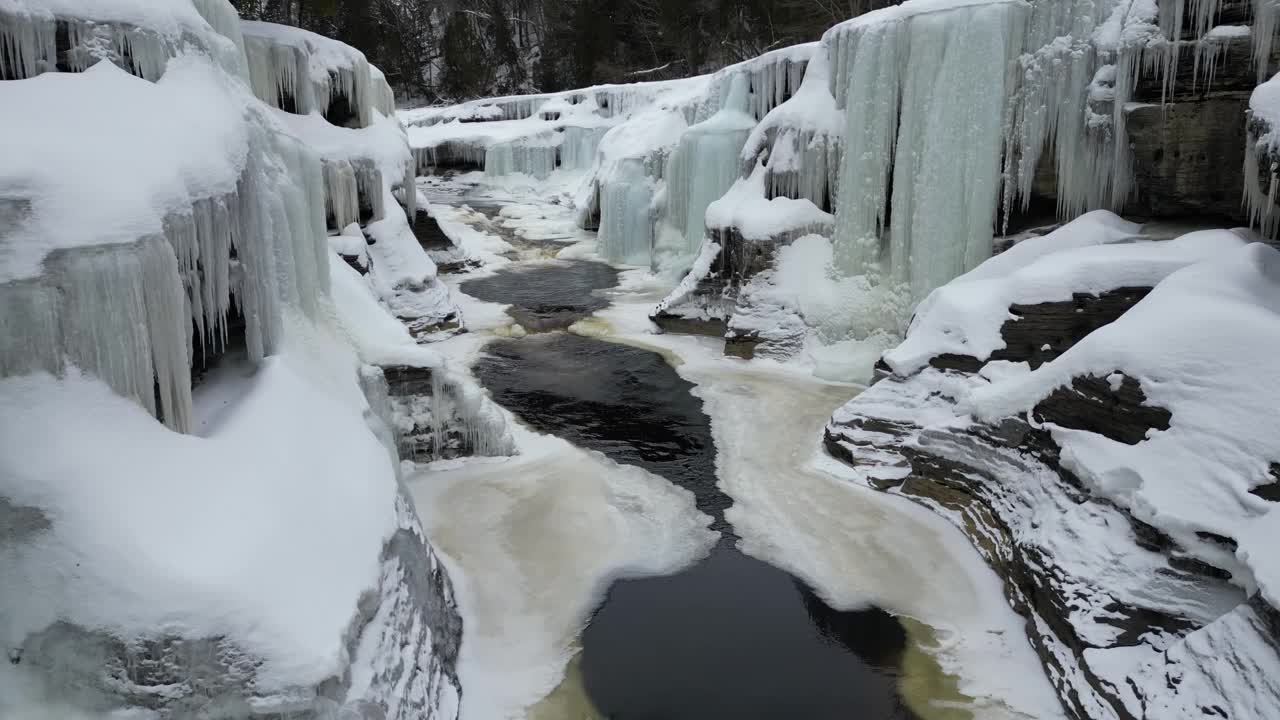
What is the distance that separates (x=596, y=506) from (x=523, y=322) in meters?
7.36

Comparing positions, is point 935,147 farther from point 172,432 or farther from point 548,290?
point 172,432

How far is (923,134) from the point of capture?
35.3ft

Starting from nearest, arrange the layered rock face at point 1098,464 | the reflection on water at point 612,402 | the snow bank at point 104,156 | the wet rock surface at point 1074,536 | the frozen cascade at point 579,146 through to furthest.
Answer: the snow bank at point 104,156
the wet rock surface at point 1074,536
the layered rock face at point 1098,464
the reflection on water at point 612,402
the frozen cascade at point 579,146

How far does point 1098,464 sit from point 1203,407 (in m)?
0.75

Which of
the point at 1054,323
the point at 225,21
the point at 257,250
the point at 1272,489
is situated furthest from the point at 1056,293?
the point at 225,21

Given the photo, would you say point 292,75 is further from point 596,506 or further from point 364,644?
point 364,644

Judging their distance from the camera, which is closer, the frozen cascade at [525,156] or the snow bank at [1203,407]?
the snow bank at [1203,407]

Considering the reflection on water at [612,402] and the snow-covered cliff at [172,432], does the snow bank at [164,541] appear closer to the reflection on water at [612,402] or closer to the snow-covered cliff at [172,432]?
the snow-covered cliff at [172,432]

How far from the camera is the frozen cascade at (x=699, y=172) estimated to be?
52.8ft

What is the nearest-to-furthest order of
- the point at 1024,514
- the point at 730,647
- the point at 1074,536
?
the point at 1074,536, the point at 730,647, the point at 1024,514

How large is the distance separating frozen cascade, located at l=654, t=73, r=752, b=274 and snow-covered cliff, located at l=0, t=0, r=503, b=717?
11.1m

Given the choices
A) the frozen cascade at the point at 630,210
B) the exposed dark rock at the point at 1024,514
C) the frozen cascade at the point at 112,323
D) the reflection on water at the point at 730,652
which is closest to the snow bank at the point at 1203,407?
the exposed dark rock at the point at 1024,514

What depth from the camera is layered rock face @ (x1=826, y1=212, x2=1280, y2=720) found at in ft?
14.9

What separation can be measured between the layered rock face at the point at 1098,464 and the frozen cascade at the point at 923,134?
1.68 meters
